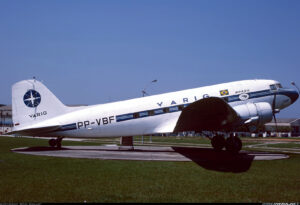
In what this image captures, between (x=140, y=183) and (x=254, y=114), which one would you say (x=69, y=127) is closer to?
(x=140, y=183)

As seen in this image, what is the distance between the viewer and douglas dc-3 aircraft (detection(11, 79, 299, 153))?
16.2m

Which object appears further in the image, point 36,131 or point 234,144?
point 36,131

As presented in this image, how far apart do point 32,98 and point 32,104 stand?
40cm

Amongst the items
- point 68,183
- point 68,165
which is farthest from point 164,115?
point 68,183

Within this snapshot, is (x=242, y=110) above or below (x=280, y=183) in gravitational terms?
above

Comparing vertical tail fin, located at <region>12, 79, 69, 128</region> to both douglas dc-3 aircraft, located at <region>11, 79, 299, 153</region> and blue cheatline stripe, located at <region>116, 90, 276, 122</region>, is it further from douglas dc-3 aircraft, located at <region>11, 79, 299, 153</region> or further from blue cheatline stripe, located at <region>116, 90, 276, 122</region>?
blue cheatline stripe, located at <region>116, 90, 276, 122</region>

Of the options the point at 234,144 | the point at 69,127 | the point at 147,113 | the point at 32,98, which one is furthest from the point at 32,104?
the point at 234,144

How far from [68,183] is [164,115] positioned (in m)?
9.32

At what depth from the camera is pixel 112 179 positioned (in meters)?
8.69

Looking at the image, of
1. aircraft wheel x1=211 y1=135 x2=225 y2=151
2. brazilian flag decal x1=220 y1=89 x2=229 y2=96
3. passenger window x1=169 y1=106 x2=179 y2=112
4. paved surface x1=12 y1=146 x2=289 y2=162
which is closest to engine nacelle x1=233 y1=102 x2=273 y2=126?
brazilian flag decal x1=220 y1=89 x2=229 y2=96

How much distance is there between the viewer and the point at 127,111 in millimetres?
16484

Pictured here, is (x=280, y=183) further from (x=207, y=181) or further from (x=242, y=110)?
(x=242, y=110)

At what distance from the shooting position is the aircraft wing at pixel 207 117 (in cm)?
1370

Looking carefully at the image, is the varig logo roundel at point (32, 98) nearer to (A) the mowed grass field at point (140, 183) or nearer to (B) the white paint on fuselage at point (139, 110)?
(B) the white paint on fuselage at point (139, 110)
